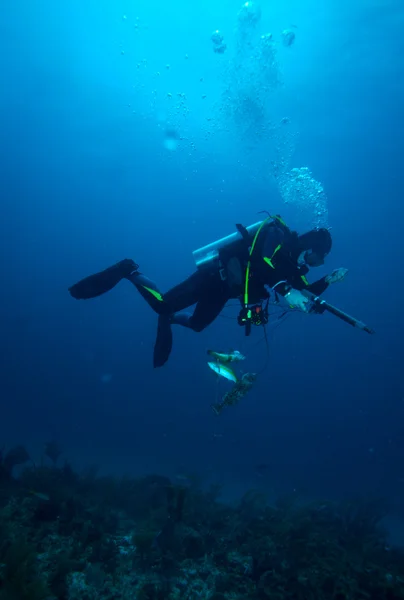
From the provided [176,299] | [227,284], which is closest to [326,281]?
[227,284]

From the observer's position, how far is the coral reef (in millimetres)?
4324

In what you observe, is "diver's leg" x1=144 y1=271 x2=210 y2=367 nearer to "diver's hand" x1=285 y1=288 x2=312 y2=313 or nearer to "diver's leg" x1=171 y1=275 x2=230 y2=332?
"diver's leg" x1=171 y1=275 x2=230 y2=332

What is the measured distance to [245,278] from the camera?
5211mm

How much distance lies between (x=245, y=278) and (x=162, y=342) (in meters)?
2.03

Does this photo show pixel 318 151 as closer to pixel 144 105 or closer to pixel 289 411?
pixel 144 105

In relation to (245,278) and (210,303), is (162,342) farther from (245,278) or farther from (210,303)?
(245,278)

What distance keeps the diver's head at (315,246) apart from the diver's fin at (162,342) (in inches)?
103

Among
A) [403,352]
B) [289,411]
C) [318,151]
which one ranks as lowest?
[289,411]

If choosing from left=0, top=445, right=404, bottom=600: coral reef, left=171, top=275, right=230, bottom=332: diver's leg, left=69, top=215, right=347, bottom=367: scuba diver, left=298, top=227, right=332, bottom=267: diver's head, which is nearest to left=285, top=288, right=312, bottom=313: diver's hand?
left=69, top=215, right=347, bottom=367: scuba diver

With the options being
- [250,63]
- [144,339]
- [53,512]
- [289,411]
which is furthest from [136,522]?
[144,339]

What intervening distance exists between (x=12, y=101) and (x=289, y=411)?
4359cm

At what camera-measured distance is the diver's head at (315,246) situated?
521cm

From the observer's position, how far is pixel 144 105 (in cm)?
2909

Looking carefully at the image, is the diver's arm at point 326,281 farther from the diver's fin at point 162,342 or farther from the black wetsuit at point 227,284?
the diver's fin at point 162,342
